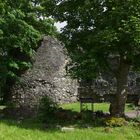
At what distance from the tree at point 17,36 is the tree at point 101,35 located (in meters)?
2.06

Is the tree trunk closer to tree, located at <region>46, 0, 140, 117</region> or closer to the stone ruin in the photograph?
tree, located at <region>46, 0, 140, 117</region>

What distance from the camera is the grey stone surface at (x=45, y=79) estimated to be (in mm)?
29281

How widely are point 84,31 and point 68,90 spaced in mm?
12252

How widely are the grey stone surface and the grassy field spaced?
1027 cm

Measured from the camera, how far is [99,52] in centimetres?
1923

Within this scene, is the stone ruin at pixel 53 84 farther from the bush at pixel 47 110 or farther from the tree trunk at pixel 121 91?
the tree trunk at pixel 121 91

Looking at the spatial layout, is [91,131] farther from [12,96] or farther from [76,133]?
[12,96]

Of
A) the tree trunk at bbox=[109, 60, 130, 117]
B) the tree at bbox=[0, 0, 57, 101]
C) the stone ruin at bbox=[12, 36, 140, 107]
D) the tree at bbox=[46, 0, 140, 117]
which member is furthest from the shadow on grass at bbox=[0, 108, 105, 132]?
the stone ruin at bbox=[12, 36, 140, 107]

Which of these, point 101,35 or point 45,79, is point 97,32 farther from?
point 45,79

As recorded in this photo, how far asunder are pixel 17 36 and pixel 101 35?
30.2 ft

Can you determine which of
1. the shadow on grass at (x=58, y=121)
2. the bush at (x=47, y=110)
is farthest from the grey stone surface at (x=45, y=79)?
Answer: the shadow on grass at (x=58, y=121)

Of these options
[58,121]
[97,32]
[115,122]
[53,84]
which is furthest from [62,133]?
[53,84]

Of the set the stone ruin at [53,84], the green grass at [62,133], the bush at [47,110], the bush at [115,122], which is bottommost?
the green grass at [62,133]

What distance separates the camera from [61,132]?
17125 millimetres
